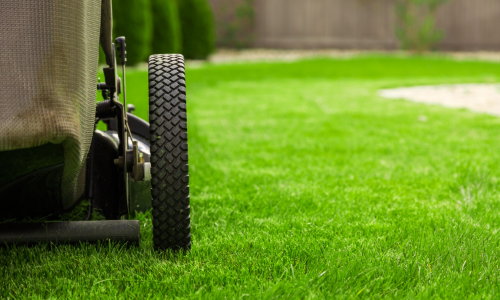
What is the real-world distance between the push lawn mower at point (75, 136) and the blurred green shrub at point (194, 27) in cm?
1091

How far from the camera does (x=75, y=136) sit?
44.6 inches

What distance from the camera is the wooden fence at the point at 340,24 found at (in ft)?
52.1

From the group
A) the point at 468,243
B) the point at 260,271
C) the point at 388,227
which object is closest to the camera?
the point at 260,271

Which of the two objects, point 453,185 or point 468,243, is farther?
point 453,185

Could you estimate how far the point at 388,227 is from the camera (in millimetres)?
1833

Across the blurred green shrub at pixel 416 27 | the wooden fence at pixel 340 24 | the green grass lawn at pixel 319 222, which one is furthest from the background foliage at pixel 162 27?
the blurred green shrub at pixel 416 27

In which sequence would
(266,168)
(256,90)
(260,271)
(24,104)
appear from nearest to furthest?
1. (24,104)
2. (260,271)
3. (266,168)
4. (256,90)

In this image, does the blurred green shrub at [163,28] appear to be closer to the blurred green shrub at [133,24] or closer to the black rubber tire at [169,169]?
the blurred green shrub at [133,24]

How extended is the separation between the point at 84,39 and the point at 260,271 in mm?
779

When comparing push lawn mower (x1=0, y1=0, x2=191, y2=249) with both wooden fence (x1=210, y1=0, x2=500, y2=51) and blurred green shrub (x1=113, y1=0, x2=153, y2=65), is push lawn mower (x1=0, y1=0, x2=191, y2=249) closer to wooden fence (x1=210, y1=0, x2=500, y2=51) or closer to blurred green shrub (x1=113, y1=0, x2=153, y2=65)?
blurred green shrub (x1=113, y1=0, x2=153, y2=65)

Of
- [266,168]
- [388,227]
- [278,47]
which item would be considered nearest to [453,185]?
[388,227]

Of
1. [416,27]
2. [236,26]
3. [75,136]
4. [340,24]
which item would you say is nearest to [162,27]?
[236,26]

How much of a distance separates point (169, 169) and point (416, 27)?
1601cm

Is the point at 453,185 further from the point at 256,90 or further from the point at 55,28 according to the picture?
the point at 256,90
